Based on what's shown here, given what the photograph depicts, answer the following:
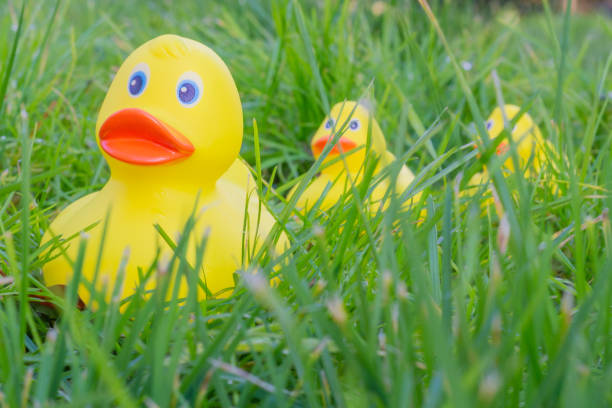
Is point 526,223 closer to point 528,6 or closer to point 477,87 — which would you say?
point 477,87

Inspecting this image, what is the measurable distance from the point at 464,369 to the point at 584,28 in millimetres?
5638

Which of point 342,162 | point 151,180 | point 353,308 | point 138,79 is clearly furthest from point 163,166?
point 342,162

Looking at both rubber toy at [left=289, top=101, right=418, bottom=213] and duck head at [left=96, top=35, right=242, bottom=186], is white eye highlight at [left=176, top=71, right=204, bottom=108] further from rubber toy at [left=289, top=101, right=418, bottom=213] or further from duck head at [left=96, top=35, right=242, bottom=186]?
rubber toy at [left=289, top=101, right=418, bottom=213]

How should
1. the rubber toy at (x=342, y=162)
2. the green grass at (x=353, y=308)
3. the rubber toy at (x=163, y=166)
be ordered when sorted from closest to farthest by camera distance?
the green grass at (x=353, y=308) < the rubber toy at (x=163, y=166) < the rubber toy at (x=342, y=162)

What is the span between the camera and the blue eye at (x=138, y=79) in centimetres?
99

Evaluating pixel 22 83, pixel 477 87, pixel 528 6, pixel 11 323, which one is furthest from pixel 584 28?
pixel 11 323

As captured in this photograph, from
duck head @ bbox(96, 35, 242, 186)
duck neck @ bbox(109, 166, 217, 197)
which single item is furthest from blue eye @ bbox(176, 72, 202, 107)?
duck neck @ bbox(109, 166, 217, 197)

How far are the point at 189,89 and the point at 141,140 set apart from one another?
0.10 m

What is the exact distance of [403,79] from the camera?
78.5 inches

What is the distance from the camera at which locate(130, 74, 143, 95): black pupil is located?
3.25ft

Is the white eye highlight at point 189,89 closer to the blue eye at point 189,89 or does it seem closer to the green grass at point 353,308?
the blue eye at point 189,89

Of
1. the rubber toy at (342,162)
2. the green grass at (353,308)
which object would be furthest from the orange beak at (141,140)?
the rubber toy at (342,162)

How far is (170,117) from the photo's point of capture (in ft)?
3.19

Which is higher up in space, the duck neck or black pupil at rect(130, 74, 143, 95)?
black pupil at rect(130, 74, 143, 95)
